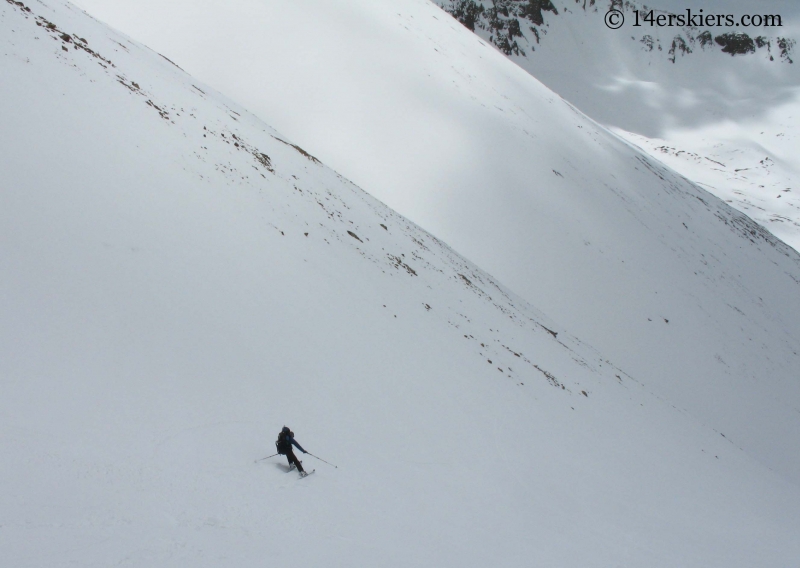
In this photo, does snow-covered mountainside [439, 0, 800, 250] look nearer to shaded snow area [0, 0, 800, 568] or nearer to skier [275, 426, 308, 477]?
shaded snow area [0, 0, 800, 568]

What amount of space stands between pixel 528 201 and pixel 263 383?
1352 inches


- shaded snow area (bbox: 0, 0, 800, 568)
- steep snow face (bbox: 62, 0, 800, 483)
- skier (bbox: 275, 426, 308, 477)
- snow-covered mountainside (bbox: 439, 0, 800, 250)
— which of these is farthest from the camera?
snow-covered mountainside (bbox: 439, 0, 800, 250)

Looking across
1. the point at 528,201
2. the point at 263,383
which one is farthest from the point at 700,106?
the point at 263,383

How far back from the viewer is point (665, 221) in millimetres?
51375

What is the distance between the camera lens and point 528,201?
40.8 metres

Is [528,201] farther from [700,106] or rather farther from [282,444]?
[700,106]

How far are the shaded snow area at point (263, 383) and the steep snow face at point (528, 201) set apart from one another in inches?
265

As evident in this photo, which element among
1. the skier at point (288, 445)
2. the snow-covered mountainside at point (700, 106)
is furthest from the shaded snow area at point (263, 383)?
the snow-covered mountainside at point (700, 106)

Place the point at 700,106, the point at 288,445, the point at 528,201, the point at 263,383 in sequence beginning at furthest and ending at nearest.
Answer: the point at 700,106, the point at 528,201, the point at 263,383, the point at 288,445

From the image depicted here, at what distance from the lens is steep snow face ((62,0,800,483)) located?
34.0 meters

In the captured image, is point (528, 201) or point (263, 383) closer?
point (263, 383)

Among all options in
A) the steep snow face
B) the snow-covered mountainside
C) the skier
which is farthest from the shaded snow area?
the snow-covered mountainside

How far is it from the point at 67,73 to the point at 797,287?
6686cm

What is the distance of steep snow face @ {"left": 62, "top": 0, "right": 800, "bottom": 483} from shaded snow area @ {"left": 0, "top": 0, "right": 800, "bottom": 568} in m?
6.73
